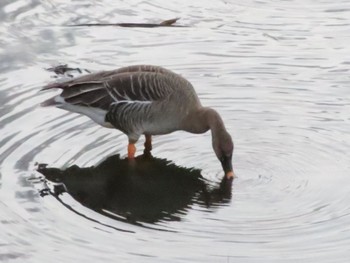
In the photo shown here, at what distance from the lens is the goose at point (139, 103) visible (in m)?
10.1

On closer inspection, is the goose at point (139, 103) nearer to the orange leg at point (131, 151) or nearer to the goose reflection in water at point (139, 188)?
the orange leg at point (131, 151)

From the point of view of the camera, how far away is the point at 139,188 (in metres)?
9.48

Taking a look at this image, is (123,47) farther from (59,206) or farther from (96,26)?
(59,206)

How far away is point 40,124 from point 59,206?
6.23 ft

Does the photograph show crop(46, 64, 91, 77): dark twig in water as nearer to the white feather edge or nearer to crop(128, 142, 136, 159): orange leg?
the white feather edge

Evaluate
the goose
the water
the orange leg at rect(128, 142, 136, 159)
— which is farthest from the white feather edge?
the orange leg at rect(128, 142, 136, 159)

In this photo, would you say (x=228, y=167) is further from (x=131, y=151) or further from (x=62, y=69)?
(x=62, y=69)

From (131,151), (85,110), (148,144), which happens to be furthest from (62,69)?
(131,151)

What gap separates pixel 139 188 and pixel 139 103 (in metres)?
1.01

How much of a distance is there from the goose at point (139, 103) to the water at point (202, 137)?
282 mm

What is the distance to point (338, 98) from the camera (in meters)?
11.4

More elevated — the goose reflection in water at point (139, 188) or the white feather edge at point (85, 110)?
the white feather edge at point (85, 110)

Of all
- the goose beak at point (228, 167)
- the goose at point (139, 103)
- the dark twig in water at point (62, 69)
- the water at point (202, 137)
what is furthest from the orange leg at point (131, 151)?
the dark twig in water at point (62, 69)

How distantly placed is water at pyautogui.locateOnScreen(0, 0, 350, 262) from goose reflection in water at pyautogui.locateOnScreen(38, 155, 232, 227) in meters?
0.03
